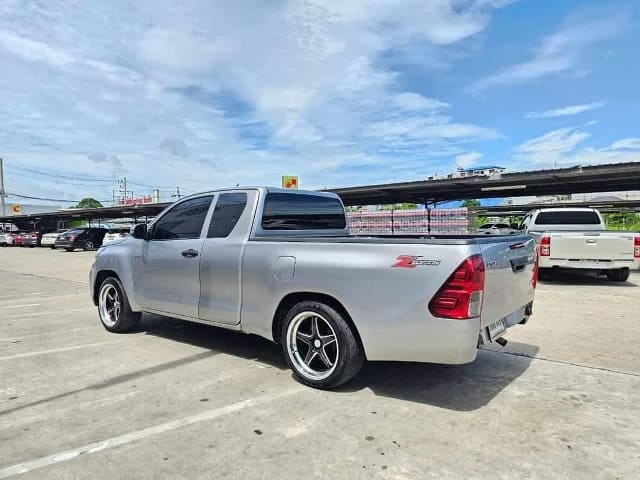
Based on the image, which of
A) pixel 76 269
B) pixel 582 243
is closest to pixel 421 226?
pixel 582 243

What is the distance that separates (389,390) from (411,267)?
1.23 meters

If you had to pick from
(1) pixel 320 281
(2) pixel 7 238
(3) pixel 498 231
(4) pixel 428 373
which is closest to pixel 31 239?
(2) pixel 7 238

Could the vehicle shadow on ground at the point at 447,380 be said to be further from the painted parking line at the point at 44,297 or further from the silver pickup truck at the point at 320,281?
the painted parking line at the point at 44,297

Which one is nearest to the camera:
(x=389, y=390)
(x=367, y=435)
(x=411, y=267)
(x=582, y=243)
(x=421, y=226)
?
(x=367, y=435)

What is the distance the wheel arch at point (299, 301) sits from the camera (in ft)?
12.9

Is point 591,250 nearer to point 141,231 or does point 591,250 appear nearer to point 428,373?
point 428,373

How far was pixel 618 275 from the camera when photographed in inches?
463

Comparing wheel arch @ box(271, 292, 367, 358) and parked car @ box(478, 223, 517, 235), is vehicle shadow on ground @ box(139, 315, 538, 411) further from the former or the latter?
parked car @ box(478, 223, 517, 235)

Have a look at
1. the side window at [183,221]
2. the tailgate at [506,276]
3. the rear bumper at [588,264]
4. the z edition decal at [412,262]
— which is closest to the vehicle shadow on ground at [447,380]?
the tailgate at [506,276]

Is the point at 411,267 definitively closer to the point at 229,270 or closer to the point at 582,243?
the point at 229,270

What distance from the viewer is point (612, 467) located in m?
2.81

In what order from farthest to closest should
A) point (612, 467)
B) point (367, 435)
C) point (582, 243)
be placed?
point (582, 243) < point (367, 435) < point (612, 467)

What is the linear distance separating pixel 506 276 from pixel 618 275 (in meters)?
9.78

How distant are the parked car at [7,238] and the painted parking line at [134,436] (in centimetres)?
4376
